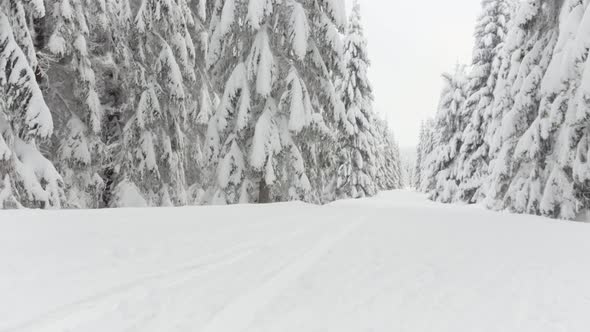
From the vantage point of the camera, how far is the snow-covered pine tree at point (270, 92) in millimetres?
11922

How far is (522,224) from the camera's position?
30.0ft

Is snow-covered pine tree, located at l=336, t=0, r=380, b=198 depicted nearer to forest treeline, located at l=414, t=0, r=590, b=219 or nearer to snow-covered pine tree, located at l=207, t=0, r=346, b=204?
forest treeline, located at l=414, t=0, r=590, b=219

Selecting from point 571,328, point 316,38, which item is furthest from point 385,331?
point 316,38

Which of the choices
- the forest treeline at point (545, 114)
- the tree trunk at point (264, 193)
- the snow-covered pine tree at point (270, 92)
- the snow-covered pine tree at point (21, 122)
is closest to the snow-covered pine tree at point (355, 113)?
the forest treeline at point (545, 114)

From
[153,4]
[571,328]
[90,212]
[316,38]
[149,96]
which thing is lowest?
[571,328]

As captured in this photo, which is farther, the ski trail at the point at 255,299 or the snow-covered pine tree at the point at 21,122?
the snow-covered pine tree at the point at 21,122

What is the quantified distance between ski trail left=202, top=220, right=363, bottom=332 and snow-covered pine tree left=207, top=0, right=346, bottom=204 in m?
7.19

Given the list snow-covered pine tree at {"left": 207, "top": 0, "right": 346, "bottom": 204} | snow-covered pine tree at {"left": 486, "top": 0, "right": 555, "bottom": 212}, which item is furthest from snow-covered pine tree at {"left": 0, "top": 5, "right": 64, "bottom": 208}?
snow-covered pine tree at {"left": 486, "top": 0, "right": 555, "bottom": 212}

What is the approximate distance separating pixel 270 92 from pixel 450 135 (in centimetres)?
2015

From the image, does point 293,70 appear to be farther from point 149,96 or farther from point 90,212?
point 90,212

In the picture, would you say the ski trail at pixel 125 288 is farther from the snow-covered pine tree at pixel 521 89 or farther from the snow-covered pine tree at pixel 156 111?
the snow-covered pine tree at pixel 521 89

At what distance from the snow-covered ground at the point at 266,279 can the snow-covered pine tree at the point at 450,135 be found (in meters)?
21.1

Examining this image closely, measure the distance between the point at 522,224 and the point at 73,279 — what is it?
9.18 m

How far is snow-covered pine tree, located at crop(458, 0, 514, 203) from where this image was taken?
2341 centimetres
